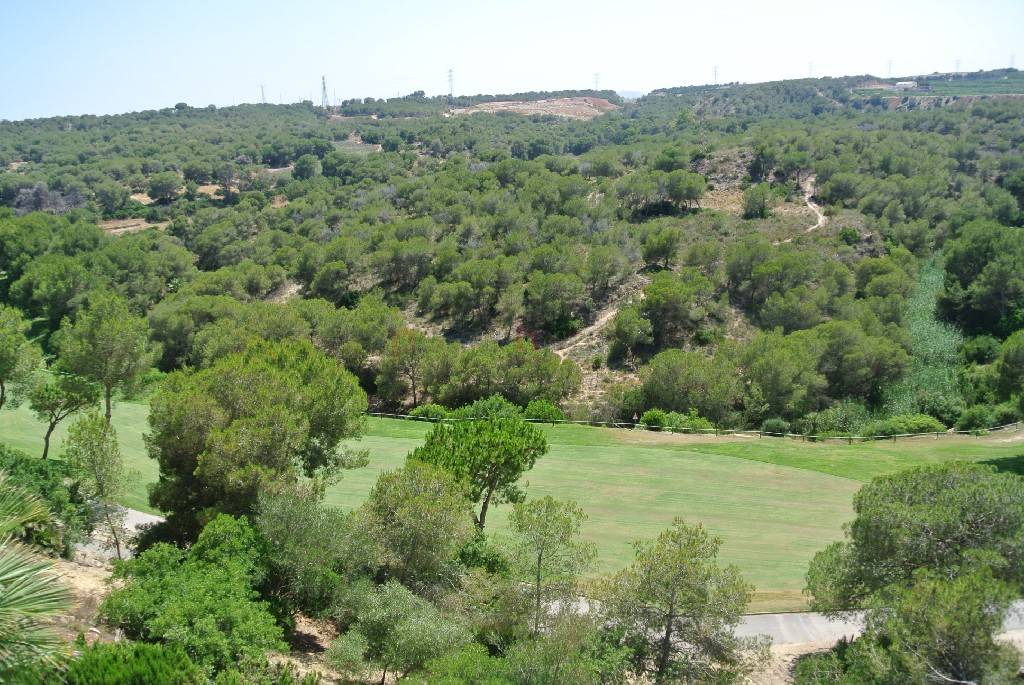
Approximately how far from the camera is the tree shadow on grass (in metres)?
29.8

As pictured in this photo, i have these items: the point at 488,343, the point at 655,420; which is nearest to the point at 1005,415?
the point at 655,420

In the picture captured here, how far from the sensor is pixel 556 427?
38.6 m

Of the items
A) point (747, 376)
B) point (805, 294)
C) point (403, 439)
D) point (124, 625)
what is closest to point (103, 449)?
point (124, 625)

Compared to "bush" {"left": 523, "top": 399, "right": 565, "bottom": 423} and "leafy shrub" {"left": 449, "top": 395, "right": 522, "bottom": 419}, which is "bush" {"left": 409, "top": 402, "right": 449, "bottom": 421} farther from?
"bush" {"left": 523, "top": 399, "right": 565, "bottom": 423}

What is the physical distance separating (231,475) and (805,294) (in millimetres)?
51125

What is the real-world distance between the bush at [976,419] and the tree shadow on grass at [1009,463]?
824cm

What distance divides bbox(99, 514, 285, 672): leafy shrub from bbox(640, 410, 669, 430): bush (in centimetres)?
Answer: 2532

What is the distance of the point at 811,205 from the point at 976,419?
4723 centimetres

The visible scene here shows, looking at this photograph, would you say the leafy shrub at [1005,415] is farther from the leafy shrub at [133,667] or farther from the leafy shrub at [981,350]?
the leafy shrub at [133,667]

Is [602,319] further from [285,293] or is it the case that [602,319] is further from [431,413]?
[285,293]

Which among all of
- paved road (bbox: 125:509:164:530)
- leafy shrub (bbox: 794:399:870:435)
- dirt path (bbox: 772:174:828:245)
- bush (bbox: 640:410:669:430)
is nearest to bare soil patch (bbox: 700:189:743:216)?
dirt path (bbox: 772:174:828:245)

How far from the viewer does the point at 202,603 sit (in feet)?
48.2

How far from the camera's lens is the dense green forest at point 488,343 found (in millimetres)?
15750

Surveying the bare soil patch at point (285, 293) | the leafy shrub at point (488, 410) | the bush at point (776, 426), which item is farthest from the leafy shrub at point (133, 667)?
the bare soil patch at point (285, 293)
